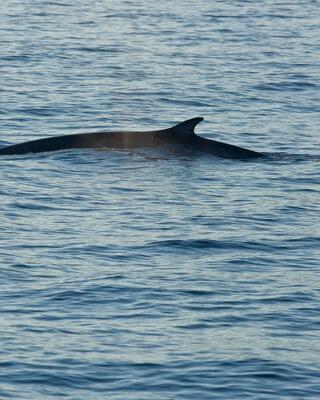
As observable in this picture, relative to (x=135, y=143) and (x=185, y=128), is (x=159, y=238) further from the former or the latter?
(x=135, y=143)

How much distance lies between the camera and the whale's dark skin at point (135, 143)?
25969mm

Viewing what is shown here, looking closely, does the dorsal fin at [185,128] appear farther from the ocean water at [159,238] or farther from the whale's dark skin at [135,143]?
the ocean water at [159,238]

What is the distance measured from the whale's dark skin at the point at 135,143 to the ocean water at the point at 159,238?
0.89 ft

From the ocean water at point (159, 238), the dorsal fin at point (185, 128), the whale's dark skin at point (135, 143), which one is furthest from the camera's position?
the whale's dark skin at point (135, 143)

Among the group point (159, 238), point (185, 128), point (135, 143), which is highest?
point (185, 128)

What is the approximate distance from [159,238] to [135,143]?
19.2ft

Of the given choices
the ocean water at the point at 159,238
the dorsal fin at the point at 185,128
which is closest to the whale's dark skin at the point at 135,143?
the dorsal fin at the point at 185,128

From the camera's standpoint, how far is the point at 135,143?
26.3 metres

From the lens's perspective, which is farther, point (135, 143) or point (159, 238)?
point (135, 143)

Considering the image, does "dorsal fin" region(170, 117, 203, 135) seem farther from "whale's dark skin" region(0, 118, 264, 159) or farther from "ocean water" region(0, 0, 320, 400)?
"ocean water" region(0, 0, 320, 400)

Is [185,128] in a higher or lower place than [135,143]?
higher

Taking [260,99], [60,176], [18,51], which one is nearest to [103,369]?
[60,176]

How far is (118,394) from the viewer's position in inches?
585

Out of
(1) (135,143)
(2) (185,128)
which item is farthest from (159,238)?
(1) (135,143)
